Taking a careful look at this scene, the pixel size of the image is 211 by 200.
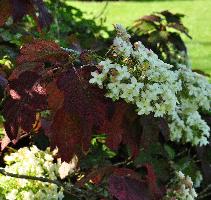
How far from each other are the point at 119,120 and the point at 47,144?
3.51 feet

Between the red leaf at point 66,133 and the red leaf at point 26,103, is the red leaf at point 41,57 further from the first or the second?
the red leaf at point 66,133

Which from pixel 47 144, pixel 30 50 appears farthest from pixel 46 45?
pixel 47 144

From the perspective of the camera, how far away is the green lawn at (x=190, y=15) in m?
8.12

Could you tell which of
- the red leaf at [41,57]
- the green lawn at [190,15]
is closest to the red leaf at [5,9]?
the red leaf at [41,57]

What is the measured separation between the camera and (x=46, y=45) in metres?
1.68

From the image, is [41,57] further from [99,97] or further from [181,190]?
[181,190]

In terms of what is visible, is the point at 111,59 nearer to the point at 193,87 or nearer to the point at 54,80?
the point at 54,80

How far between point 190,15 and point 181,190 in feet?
38.3

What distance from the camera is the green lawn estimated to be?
8125 millimetres

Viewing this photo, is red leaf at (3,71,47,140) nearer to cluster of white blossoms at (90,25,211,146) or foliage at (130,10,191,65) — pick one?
cluster of white blossoms at (90,25,211,146)

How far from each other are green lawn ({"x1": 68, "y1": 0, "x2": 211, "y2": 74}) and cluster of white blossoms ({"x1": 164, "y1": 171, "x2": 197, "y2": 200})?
4.80 metres

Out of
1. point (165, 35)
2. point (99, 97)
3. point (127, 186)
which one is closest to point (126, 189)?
point (127, 186)

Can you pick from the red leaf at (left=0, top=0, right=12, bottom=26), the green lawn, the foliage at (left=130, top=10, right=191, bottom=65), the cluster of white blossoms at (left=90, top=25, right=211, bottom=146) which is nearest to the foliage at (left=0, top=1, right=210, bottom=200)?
the cluster of white blossoms at (left=90, top=25, right=211, bottom=146)

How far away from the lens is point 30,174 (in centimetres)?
229
